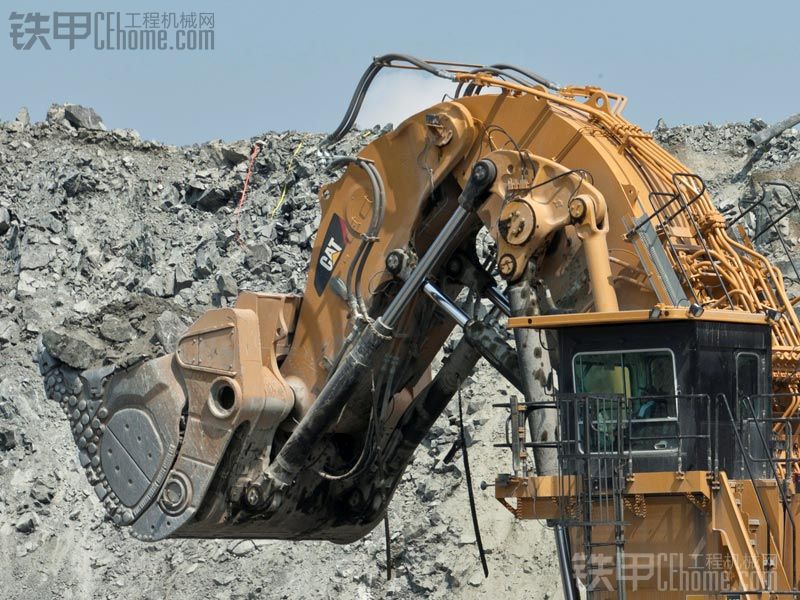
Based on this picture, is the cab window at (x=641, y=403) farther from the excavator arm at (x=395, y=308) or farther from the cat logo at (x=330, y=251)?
the cat logo at (x=330, y=251)

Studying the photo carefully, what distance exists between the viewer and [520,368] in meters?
11.0

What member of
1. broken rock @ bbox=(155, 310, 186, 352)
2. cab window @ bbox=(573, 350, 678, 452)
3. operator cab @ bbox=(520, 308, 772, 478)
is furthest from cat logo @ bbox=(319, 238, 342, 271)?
cab window @ bbox=(573, 350, 678, 452)

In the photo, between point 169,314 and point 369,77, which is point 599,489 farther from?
point 169,314

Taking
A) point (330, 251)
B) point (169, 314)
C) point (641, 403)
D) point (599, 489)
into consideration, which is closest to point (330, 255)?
point (330, 251)

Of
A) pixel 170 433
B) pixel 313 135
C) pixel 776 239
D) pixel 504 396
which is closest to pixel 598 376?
pixel 170 433

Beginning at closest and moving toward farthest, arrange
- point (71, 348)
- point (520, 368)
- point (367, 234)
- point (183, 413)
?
point (520, 368)
point (367, 234)
point (183, 413)
point (71, 348)

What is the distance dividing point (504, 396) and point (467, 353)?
8058 millimetres

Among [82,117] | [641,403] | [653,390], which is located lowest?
[82,117]

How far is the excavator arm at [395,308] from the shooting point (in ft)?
35.2

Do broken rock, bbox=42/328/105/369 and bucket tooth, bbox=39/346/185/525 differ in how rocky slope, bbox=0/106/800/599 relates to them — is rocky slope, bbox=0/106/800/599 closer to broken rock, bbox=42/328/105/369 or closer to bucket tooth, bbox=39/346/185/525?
broken rock, bbox=42/328/105/369

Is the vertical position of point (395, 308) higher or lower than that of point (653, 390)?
lower

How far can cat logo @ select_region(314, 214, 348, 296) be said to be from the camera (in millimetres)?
12867

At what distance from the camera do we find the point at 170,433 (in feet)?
42.2

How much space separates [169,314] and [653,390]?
816 centimetres
